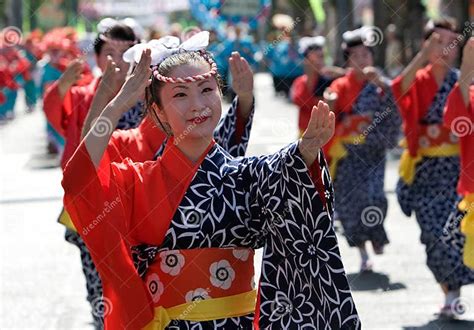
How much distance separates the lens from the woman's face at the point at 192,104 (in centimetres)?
380

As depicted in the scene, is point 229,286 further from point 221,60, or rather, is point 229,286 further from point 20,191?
point 221,60

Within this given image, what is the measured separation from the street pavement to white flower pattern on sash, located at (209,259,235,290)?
9.66ft

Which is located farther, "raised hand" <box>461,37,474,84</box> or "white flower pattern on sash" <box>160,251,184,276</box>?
"raised hand" <box>461,37,474,84</box>

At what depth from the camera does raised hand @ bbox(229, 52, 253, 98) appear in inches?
184

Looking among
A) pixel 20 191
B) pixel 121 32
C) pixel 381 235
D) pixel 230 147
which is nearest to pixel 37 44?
pixel 20 191

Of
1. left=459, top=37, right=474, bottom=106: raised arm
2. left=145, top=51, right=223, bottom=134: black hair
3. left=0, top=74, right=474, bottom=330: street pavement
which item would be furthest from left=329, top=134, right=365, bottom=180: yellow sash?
left=145, top=51, right=223, bottom=134: black hair

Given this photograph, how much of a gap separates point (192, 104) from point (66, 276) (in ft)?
16.2

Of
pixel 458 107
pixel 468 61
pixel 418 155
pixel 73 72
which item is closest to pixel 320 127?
pixel 468 61

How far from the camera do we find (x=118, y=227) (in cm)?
370

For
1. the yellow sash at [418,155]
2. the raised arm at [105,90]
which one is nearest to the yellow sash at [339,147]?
the yellow sash at [418,155]

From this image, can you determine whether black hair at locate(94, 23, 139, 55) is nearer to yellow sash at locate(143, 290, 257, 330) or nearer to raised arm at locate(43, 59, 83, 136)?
raised arm at locate(43, 59, 83, 136)

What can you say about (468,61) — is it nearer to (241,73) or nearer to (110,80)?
(241,73)

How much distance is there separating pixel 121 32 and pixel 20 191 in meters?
7.47

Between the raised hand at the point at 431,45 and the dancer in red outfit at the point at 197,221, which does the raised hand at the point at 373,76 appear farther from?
the dancer in red outfit at the point at 197,221
